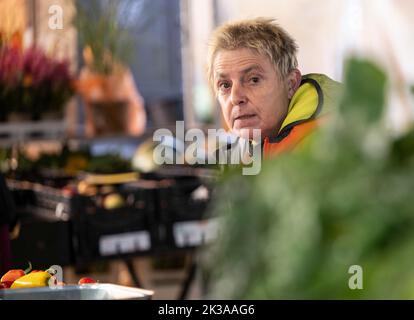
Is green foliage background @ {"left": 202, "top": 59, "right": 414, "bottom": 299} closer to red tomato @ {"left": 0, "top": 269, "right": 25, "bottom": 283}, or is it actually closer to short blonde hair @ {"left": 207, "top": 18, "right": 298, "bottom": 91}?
red tomato @ {"left": 0, "top": 269, "right": 25, "bottom": 283}

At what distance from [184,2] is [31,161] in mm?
2199

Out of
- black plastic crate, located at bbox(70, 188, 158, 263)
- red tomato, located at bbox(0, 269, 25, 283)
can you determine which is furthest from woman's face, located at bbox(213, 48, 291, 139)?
black plastic crate, located at bbox(70, 188, 158, 263)

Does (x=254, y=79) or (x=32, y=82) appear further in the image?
(x=32, y=82)

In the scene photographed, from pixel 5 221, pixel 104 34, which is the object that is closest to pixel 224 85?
pixel 5 221

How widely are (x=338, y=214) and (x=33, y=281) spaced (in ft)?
3.24

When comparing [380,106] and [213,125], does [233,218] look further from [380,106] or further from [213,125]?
[213,125]

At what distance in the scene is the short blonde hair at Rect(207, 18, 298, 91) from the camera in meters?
1.81

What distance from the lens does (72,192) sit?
4.01 metres

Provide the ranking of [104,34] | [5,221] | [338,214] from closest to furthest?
[338,214]
[5,221]
[104,34]

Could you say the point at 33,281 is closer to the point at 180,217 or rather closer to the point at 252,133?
the point at 252,133

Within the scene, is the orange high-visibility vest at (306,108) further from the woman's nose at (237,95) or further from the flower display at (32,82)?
the flower display at (32,82)

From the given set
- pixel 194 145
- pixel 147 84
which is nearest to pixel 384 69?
pixel 194 145

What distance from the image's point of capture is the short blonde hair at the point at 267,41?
1.81m

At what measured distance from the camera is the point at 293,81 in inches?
72.0
